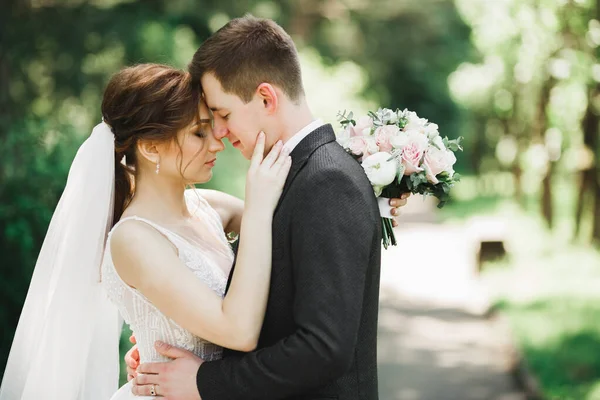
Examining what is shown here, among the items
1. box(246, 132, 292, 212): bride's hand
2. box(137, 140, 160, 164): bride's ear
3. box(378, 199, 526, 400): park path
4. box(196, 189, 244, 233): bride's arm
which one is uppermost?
box(137, 140, 160, 164): bride's ear

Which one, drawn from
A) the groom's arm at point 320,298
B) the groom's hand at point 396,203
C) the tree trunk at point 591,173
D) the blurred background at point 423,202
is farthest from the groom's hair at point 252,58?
the tree trunk at point 591,173

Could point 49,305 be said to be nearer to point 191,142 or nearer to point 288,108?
point 191,142

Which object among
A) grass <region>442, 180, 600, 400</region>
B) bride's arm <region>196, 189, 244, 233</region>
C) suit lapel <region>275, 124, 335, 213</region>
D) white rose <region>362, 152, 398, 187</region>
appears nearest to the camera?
suit lapel <region>275, 124, 335, 213</region>

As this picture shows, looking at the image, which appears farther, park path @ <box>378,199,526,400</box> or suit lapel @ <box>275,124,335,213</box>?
park path @ <box>378,199,526,400</box>

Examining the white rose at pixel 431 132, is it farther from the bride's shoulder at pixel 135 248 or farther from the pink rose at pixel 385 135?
the bride's shoulder at pixel 135 248

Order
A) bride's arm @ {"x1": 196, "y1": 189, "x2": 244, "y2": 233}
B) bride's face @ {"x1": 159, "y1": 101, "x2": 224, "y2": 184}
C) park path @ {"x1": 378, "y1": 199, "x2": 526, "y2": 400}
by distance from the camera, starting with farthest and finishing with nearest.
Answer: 1. park path @ {"x1": 378, "y1": 199, "x2": 526, "y2": 400}
2. bride's arm @ {"x1": 196, "y1": 189, "x2": 244, "y2": 233}
3. bride's face @ {"x1": 159, "y1": 101, "x2": 224, "y2": 184}

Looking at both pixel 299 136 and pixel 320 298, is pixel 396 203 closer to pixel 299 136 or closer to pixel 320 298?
pixel 299 136

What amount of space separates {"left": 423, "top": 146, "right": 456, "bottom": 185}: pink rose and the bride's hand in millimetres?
585

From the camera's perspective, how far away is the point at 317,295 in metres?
2.65

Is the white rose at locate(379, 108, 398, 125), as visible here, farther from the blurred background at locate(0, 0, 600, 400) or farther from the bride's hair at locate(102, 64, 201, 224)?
the blurred background at locate(0, 0, 600, 400)

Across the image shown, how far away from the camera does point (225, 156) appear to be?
1199 cm

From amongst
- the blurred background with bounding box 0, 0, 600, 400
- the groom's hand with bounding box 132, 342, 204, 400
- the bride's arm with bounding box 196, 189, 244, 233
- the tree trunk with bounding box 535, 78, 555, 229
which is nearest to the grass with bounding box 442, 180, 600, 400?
the blurred background with bounding box 0, 0, 600, 400

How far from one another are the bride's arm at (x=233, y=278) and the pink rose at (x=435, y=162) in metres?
0.59

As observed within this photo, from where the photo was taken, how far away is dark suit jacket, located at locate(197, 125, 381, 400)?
105 inches
